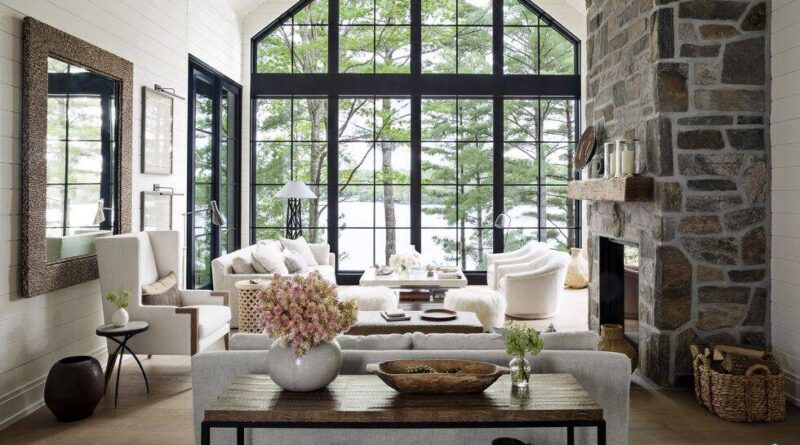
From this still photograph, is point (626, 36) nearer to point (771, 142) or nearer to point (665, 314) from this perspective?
point (771, 142)

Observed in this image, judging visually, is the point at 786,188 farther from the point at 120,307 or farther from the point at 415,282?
the point at 120,307

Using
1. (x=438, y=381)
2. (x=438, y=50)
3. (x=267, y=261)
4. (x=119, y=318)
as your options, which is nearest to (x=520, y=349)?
(x=438, y=381)

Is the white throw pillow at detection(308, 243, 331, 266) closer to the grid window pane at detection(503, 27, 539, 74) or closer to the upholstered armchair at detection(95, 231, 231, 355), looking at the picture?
the upholstered armchair at detection(95, 231, 231, 355)

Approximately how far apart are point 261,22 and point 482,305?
19.9 ft

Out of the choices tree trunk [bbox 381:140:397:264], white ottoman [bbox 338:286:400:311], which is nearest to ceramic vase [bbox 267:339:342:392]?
white ottoman [bbox 338:286:400:311]

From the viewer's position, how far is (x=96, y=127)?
5.03 metres

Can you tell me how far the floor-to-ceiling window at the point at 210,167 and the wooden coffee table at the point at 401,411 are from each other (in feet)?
17.5

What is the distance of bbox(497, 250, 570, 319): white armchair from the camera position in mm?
7012

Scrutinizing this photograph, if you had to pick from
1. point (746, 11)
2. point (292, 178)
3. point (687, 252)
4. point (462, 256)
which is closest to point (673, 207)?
point (687, 252)

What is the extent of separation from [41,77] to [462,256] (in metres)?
6.95

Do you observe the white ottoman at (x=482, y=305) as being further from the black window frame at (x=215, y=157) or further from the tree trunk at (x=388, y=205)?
the tree trunk at (x=388, y=205)

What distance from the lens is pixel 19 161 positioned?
13.2ft

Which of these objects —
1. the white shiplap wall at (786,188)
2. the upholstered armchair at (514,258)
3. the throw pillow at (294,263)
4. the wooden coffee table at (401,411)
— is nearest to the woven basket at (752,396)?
the white shiplap wall at (786,188)

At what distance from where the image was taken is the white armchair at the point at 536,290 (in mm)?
7012
